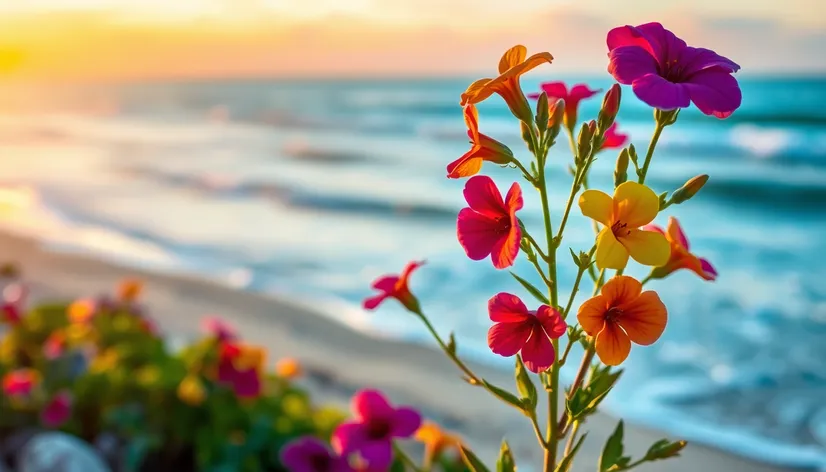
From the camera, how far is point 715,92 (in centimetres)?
79

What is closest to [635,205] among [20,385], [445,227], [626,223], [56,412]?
[626,223]

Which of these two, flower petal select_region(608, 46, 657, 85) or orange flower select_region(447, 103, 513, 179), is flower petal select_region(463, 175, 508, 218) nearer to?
orange flower select_region(447, 103, 513, 179)

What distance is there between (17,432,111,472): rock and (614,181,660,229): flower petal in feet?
7.44

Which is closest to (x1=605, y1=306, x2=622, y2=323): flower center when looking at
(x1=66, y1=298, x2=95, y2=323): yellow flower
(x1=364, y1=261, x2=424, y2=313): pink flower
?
(x1=364, y1=261, x2=424, y2=313): pink flower

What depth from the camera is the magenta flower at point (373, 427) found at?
1239 millimetres

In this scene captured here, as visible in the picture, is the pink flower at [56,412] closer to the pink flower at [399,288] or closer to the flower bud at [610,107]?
the pink flower at [399,288]

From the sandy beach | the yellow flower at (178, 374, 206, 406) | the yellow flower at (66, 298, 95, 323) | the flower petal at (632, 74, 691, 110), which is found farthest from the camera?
the sandy beach

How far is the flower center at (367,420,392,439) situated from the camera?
1.28 metres

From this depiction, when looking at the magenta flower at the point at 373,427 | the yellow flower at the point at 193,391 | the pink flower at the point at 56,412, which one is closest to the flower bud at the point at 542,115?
the magenta flower at the point at 373,427

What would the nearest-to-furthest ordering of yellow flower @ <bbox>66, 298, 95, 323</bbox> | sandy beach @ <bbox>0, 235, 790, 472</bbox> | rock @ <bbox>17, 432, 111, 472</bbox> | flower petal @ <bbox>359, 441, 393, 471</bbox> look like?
flower petal @ <bbox>359, 441, 393, 471</bbox>
rock @ <bbox>17, 432, 111, 472</bbox>
yellow flower @ <bbox>66, 298, 95, 323</bbox>
sandy beach @ <bbox>0, 235, 790, 472</bbox>

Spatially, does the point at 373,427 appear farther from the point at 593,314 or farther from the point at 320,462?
the point at 593,314

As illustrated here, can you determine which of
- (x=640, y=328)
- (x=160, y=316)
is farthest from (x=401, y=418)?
(x=160, y=316)

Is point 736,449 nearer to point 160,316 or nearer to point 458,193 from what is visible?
point 160,316

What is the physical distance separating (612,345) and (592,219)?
5.8 inches
